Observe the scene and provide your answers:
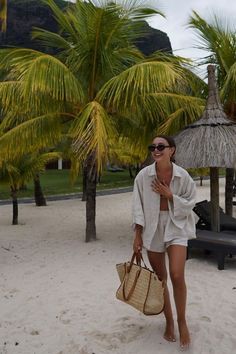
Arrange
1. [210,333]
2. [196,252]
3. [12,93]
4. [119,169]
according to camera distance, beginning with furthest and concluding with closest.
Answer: [119,169] < [12,93] < [196,252] < [210,333]

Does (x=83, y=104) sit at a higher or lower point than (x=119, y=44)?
lower

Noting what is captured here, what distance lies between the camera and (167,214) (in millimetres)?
3352

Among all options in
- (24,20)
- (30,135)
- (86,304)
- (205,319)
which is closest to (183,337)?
(205,319)

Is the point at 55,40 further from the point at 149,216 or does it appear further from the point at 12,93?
the point at 149,216

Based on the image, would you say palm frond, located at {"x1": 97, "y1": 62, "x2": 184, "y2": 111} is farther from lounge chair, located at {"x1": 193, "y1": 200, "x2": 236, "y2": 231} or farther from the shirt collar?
the shirt collar

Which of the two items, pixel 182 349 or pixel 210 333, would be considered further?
pixel 210 333

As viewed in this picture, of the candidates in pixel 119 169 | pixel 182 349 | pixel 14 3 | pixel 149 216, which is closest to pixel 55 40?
pixel 149 216

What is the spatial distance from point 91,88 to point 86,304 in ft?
15.9

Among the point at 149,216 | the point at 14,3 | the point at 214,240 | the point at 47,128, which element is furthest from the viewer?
the point at 14,3

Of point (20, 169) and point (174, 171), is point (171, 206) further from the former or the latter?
point (20, 169)

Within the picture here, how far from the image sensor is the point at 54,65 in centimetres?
744

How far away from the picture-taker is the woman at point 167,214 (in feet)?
10.8

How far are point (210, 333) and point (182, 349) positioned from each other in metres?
0.47

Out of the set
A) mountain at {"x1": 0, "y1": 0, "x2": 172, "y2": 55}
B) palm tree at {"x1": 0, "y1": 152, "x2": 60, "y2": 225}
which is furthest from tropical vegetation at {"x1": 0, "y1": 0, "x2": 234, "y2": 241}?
mountain at {"x1": 0, "y1": 0, "x2": 172, "y2": 55}
